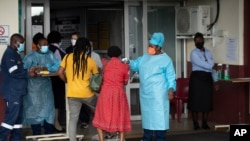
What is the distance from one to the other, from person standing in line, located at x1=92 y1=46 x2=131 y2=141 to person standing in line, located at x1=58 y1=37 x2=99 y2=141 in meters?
0.23

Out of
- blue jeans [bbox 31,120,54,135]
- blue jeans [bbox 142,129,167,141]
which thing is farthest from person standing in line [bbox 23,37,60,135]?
blue jeans [bbox 142,129,167,141]

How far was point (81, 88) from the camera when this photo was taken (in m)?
8.01

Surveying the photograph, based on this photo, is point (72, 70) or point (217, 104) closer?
point (72, 70)

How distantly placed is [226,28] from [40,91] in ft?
12.8

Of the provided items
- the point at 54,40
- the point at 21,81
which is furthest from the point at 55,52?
the point at 21,81

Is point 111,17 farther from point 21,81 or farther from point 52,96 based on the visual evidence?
point 21,81

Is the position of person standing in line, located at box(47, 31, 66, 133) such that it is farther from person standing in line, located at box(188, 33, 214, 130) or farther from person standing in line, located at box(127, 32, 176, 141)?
person standing in line, located at box(188, 33, 214, 130)

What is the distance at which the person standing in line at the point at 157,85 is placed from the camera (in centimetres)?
789

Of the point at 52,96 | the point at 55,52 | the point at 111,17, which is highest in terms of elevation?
the point at 111,17

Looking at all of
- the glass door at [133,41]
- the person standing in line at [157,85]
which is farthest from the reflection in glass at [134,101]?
the person standing in line at [157,85]

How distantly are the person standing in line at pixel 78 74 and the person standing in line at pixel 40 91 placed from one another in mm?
768

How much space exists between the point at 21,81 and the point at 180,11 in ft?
14.2

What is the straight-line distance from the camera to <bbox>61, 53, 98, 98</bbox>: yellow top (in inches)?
316

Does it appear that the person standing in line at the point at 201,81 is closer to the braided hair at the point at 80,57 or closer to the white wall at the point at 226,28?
the white wall at the point at 226,28
